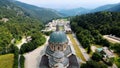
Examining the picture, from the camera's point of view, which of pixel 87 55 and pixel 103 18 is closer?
pixel 87 55

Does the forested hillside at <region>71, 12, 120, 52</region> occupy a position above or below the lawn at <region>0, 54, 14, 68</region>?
above

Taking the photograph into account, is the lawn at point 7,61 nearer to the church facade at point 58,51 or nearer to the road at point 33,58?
the road at point 33,58

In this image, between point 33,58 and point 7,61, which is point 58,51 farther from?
point 7,61

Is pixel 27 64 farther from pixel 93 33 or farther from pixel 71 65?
pixel 93 33

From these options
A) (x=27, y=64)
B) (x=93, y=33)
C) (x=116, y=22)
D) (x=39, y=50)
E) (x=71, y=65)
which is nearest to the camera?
(x=71, y=65)

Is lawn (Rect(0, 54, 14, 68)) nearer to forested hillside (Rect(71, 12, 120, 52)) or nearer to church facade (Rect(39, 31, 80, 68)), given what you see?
church facade (Rect(39, 31, 80, 68))

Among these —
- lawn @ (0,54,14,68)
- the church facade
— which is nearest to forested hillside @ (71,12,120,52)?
the church facade

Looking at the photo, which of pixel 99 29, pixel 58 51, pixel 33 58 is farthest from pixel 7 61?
pixel 99 29

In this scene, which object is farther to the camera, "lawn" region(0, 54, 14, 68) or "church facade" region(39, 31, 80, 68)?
"lawn" region(0, 54, 14, 68)

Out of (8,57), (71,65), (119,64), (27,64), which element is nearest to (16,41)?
(8,57)
